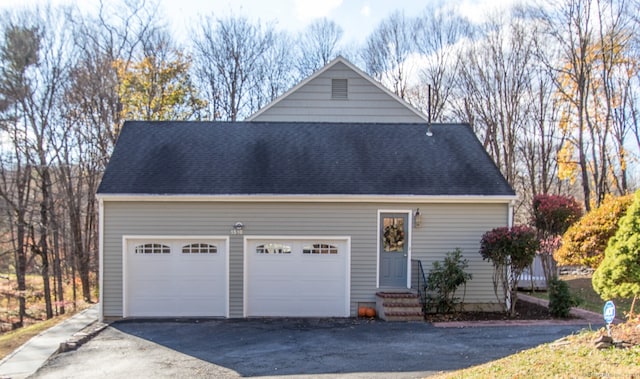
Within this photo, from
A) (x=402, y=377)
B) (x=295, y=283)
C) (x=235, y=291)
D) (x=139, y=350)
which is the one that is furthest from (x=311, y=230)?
(x=402, y=377)

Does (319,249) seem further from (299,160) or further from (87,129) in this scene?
(87,129)

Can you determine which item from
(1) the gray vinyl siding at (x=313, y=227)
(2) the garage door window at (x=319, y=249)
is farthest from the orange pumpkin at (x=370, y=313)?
(2) the garage door window at (x=319, y=249)

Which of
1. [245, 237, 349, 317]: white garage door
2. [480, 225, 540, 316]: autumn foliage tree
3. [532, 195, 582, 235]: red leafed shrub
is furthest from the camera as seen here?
[532, 195, 582, 235]: red leafed shrub

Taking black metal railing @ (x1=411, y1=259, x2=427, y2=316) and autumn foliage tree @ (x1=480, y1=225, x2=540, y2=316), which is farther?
black metal railing @ (x1=411, y1=259, x2=427, y2=316)

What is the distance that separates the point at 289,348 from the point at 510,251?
221 inches

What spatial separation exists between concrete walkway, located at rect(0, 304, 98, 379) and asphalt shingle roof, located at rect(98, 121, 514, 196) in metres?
3.23

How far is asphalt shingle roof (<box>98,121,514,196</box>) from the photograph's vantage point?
40.5 feet

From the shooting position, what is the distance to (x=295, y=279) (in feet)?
40.3

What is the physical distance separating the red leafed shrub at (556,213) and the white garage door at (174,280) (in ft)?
29.8

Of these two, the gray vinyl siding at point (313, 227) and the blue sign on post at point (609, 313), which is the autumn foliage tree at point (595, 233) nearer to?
the gray vinyl siding at point (313, 227)

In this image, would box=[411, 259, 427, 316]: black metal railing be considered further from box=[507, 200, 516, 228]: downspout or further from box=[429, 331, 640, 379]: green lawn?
box=[429, 331, 640, 379]: green lawn

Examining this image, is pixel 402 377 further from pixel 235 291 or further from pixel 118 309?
pixel 118 309

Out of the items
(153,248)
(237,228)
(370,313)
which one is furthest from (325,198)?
(153,248)

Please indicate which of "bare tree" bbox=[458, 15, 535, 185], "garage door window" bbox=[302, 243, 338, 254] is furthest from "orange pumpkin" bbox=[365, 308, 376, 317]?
"bare tree" bbox=[458, 15, 535, 185]
